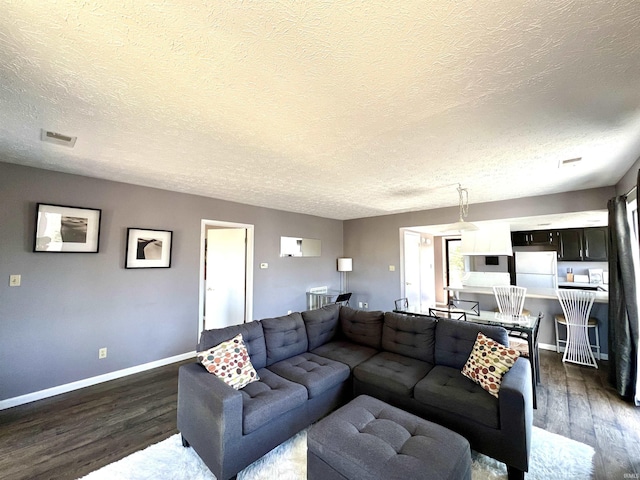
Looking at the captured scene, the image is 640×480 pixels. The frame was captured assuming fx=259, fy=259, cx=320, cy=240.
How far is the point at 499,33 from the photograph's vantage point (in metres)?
1.12

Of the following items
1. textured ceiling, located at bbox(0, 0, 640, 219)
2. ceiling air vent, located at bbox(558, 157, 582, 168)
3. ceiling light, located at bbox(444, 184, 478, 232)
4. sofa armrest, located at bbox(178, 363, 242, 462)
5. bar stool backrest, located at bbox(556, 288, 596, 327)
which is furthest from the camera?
bar stool backrest, located at bbox(556, 288, 596, 327)

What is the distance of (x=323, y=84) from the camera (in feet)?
4.75

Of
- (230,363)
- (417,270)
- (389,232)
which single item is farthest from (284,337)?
(417,270)

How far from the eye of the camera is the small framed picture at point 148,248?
343cm

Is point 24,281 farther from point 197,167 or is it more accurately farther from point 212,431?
point 212,431

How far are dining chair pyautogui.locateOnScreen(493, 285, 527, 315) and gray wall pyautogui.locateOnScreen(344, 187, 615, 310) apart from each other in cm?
128

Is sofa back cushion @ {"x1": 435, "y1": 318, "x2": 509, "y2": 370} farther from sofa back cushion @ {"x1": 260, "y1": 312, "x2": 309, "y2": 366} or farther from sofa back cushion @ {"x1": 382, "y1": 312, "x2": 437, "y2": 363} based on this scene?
sofa back cushion @ {"x1": 260, "y1": 312, "x2": 309, "y2": 366}

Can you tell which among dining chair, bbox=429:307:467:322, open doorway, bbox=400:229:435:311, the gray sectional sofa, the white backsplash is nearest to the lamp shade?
open doorway, bbox=400:229:435:311

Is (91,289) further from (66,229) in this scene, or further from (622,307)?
(622,307)

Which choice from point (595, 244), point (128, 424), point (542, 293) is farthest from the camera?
point (595, 244)

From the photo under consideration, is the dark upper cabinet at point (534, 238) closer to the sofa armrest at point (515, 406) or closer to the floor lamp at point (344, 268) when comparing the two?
the floor lamp at point (344, 268)

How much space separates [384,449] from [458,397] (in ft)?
2.81

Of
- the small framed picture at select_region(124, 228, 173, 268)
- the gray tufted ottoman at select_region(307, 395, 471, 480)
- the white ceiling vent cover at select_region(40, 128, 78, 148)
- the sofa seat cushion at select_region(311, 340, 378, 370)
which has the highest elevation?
the white ceiling vent cover at select_region(40, 128, 78, 148)

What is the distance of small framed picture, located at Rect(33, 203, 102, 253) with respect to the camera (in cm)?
282
